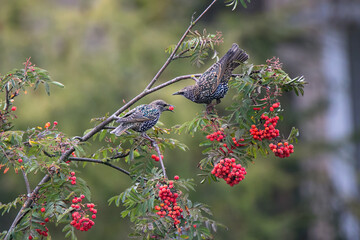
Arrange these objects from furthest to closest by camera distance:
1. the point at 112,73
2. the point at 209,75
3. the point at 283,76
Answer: the point at 112,73
the point at 209,75
the point at 283,76

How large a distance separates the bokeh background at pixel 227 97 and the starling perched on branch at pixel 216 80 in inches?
156

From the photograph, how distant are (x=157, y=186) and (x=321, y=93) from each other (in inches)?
324

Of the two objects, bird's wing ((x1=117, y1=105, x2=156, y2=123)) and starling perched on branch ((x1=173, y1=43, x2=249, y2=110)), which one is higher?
starling perched on branch ((x1=173, y1=43, x2=249, y2=110))

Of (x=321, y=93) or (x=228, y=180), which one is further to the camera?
A: (x=321, y=93)

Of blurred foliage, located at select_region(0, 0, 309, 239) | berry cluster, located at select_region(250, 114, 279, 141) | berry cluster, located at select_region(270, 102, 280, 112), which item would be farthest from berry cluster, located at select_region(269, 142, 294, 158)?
blurred foliage, located at select_region(0, 0, 309, 239)

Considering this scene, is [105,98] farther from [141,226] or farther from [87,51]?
[141,226]

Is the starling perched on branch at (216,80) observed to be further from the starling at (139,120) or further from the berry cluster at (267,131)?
the berry cluster at (267,131)

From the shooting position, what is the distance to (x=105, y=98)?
7695 mm

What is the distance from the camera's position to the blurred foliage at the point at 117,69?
25.2 feet

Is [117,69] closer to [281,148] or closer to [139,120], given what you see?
[139,120]

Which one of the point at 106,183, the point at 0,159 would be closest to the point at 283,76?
the point at 0,159

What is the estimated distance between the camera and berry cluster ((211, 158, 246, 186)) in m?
2.73

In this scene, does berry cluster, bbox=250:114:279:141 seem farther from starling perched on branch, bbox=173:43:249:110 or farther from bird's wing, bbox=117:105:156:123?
bird's wing, bbox=117:105:156:123

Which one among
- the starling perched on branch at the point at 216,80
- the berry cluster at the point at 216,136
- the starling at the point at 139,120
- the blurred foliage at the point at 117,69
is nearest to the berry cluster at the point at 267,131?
the berry cluster at the point at 216,136
